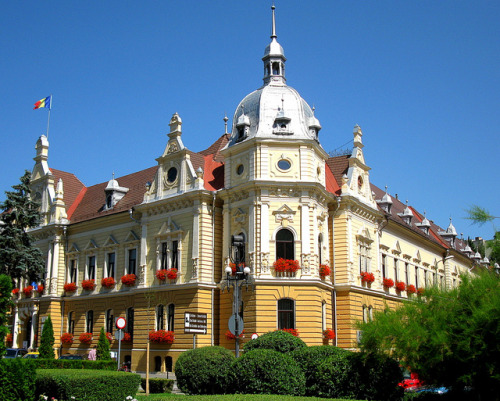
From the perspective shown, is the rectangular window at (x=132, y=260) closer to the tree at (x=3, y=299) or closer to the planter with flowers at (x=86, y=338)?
the planter with flowers at (x=86, y=338)

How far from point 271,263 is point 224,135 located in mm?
14330

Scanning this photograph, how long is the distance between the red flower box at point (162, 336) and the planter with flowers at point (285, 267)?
787cm

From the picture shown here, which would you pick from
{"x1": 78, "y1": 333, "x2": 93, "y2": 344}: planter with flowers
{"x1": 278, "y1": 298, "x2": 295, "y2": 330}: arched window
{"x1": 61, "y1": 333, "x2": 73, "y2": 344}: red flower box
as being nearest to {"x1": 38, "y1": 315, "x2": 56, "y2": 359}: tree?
{"x1": 78, "y1": 333, "x2": 93, "y2": 344}: planter with flowers

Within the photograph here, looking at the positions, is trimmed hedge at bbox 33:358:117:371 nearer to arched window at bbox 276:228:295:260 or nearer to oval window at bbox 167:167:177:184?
arched window at bbox 276:228:295:260

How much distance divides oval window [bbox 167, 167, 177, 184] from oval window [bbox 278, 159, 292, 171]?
7.48 meters

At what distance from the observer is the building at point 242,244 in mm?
35156

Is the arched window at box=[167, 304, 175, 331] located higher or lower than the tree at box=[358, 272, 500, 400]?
higher

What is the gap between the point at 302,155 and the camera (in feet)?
120

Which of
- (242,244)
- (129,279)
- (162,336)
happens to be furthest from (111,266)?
(242,244)

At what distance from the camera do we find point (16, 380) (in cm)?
1753

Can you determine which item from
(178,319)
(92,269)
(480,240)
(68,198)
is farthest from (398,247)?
(480,240)

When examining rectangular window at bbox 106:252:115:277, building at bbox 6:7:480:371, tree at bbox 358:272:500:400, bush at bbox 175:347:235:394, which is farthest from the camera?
rectangular window at bbox 106:252:115:277

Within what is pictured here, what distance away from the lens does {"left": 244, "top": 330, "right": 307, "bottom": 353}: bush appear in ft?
64.5

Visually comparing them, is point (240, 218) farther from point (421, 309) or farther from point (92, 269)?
point (421, 309)
